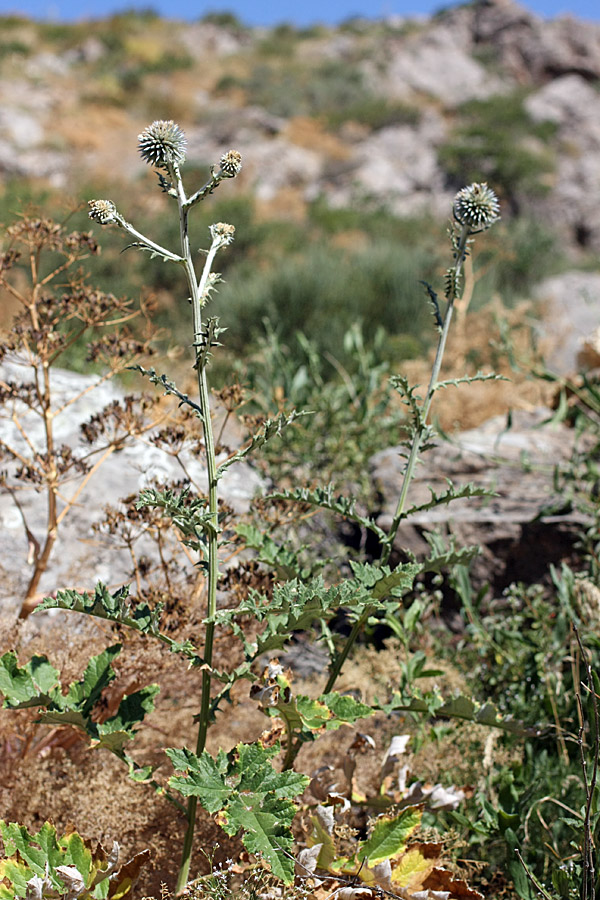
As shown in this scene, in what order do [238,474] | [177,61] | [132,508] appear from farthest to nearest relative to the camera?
[177,61], [238,474], [132,508]

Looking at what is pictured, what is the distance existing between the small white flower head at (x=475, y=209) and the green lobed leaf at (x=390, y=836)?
126 cm

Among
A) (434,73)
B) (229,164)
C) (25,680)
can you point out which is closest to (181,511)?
(25,680)

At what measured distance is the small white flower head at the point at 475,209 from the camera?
5.10 ft

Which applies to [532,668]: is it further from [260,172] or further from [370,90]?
[370,90]

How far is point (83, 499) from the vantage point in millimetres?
2842

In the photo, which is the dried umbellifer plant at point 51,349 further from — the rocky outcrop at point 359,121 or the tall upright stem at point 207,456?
the rocky outcrop at point 359,121

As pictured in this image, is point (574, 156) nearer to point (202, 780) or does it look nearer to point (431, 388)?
point (431, 388)

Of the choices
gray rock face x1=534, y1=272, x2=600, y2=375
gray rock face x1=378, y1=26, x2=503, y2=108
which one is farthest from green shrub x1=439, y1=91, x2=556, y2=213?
gray rock face x1=534, y1=272, x2=600, y2=375

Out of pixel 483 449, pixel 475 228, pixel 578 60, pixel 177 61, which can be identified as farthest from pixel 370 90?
pixel 475 228

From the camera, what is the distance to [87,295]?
6.69ft

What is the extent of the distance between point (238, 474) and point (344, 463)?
55 centimetres

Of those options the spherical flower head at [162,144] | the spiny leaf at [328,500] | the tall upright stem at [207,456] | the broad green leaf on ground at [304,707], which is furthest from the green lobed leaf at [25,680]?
the spherical flower head at [162,144]

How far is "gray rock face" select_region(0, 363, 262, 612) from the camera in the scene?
7.68ft

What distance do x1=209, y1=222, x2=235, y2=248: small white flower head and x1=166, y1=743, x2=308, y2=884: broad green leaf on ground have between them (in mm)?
958
